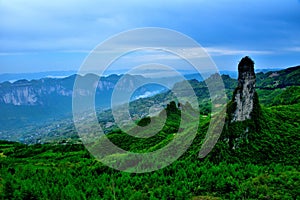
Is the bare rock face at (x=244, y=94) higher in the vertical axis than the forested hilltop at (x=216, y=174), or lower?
higher

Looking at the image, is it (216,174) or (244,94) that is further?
(244,94)

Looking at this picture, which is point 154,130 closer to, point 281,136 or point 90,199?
point 281,136

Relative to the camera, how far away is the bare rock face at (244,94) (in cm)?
4753

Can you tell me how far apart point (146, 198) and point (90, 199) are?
639 centimetres

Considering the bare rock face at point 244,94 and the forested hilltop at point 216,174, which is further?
the bare rock face at point 244,94

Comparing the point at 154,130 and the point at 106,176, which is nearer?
the point at 106,176

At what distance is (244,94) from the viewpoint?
1897 inches

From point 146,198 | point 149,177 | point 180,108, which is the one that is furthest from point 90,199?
point 180,108

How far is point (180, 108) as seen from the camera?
97.6 m

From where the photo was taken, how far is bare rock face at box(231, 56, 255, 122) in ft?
156

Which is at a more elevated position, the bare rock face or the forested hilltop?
the bare rock face

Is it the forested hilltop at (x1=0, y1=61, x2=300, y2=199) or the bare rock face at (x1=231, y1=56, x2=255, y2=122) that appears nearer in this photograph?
the forested hilltop at (x1=0, y1=61, x2=300, y2=199)

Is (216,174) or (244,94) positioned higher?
(244,94)

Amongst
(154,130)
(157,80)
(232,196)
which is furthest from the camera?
(154,130)
